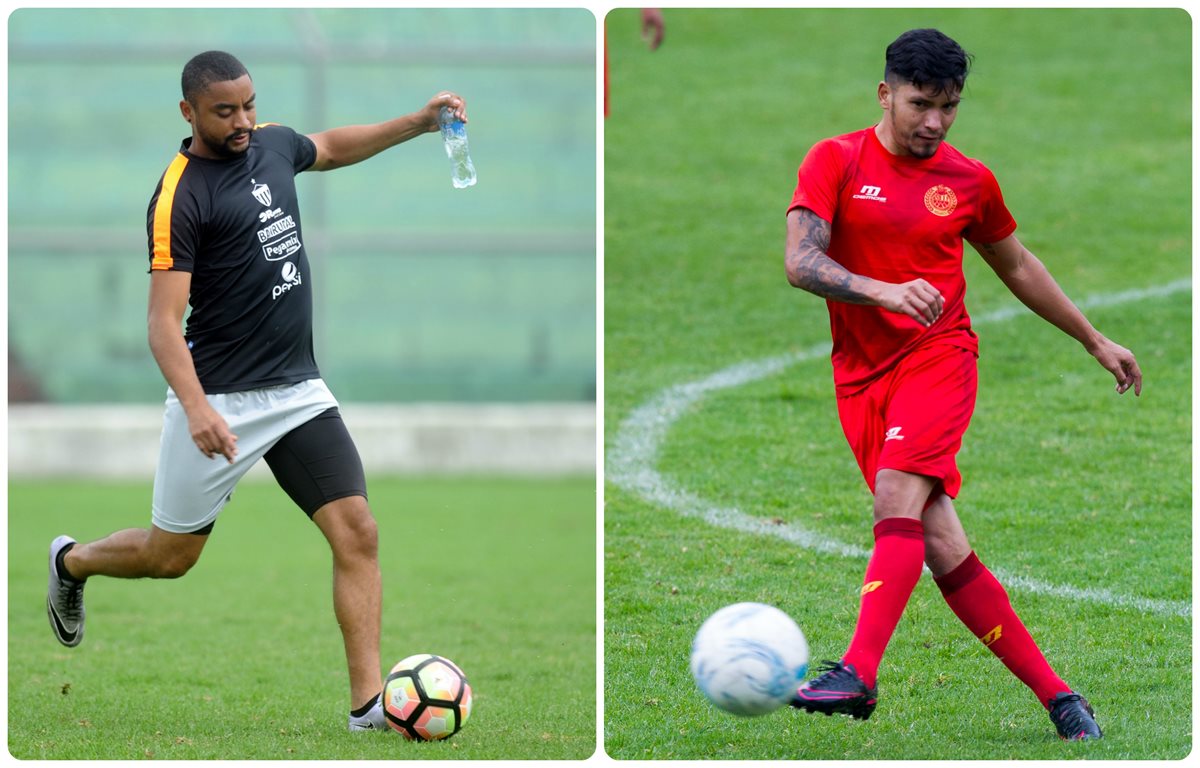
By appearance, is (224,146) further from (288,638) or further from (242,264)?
(288,638)

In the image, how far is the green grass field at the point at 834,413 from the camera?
16.0ft

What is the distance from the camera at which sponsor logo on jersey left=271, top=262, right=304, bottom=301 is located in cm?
488

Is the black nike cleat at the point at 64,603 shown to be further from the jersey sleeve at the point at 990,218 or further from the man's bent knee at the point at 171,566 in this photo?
the jersey sleeve at the point at 990,218

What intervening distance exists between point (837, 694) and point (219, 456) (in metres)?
2.00

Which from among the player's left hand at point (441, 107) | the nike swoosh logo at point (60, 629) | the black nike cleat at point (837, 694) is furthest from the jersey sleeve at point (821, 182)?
the nike swoosh logo at point (60, 629)

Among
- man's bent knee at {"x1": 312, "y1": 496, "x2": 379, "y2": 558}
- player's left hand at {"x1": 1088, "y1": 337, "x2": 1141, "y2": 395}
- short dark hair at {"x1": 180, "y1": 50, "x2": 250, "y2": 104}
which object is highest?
short dark hair at {"x1": 180, "y1": 50, "x2": 250, "y2": 104}

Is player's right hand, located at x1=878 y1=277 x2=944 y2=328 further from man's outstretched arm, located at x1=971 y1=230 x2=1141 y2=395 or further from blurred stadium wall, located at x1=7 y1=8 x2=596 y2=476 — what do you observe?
blurred stadium wall, located at x1=7 y1=8 x2=596 y2=476

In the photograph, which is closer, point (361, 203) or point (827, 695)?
point (827, 695)

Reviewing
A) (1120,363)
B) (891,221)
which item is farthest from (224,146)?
(1120,363)

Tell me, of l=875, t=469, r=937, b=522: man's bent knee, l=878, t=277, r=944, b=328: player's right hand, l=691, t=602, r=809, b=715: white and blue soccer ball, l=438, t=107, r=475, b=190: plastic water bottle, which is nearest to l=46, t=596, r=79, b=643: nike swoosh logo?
l=438, t=107, r=475, b=190: plastic water bottle

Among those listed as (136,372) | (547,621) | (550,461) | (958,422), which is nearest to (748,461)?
(547,621)

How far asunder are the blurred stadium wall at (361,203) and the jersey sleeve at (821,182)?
10236mm

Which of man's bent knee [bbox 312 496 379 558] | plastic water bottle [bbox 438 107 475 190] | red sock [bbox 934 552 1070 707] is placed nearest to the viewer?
red sock [bbox 934 552 1070 707]

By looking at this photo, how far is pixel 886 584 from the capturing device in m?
4.24
